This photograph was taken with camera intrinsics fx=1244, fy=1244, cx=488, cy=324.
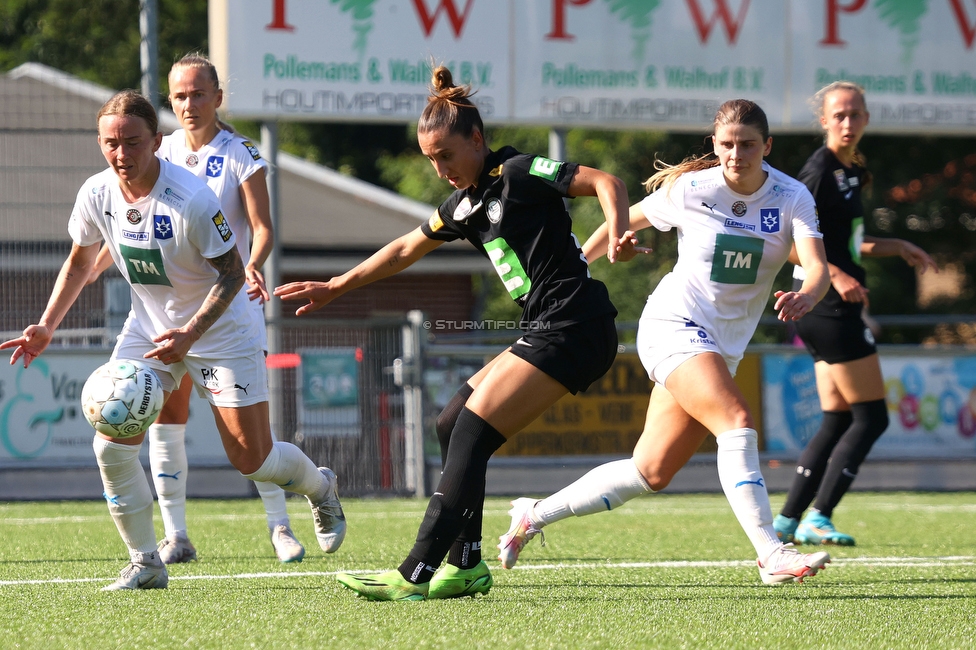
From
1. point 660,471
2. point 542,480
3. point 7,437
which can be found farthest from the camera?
point 542,480

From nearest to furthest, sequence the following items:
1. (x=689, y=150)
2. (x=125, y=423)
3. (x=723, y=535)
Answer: (x=125, y=423) < (x=723, y=535) < (x=689, y=150)

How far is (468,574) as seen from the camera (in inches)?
179

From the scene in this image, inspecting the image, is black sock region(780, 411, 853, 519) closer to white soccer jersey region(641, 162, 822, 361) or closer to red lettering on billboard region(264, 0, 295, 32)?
white soccer jersey region(641, 162, 822, 361)

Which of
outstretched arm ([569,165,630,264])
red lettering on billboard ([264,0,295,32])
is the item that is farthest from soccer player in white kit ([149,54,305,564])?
red lettering on billboard ([264,0,295,32])

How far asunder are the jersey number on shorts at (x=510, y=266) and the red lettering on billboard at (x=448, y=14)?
8.77 metres

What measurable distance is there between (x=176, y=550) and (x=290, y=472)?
2.51 feet

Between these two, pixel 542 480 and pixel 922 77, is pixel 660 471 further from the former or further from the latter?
pixel 922 77

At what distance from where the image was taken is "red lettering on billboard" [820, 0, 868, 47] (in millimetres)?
14180

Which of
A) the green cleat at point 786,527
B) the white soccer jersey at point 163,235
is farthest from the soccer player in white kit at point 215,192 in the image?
the green cleat at point 786,527

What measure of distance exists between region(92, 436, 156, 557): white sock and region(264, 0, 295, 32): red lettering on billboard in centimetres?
848

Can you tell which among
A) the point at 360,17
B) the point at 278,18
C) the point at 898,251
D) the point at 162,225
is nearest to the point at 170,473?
the point at 162,225

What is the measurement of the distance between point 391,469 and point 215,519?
257 cm

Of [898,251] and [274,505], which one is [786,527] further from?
[274,505]

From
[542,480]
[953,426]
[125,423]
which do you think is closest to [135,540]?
[125,423]
